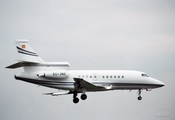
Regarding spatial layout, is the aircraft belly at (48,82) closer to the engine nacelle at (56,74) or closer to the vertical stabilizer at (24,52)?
the engine nacelle at (56,74)

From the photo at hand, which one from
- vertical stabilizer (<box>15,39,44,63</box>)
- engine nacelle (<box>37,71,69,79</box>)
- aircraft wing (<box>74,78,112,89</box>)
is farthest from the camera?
vertical stabilizer (<box>15,39,44,63</box>)

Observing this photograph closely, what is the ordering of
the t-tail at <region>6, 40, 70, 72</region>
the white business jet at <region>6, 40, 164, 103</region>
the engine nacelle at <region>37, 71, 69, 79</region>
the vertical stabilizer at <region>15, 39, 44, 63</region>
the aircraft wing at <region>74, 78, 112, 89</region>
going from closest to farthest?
the aircraft wing at <region>74, 78, 112, 89</region> → the engine nacelle at <region>37, 71, 69, 79</region> → the white business jet at <region>6, 40, 164, 103</region> → the t-tail at <region>6, 40, 70, 72</region> → the vertical stabilizer at <region>15, 39, 44, 63</region>

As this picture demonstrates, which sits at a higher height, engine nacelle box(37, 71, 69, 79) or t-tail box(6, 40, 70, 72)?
t-tail box(6, 40, 70, 72)

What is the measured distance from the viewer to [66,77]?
54.3 m

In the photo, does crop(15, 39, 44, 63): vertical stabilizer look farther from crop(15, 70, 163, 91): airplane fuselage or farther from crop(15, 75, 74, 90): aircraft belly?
crop(15, 75, 74, 90): aircraft belly

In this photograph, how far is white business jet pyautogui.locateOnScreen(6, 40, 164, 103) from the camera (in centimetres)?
5378

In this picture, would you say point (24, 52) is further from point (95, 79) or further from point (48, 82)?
point (95, 79)

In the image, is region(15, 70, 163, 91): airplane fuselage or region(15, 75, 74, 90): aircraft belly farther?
region(15, 70, 163, 91): airplane fuselage

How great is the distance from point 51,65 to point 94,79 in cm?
519

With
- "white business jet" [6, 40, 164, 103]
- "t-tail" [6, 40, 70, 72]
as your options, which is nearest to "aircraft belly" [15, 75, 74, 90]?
"white business jet" [6, 40, 164, 103]

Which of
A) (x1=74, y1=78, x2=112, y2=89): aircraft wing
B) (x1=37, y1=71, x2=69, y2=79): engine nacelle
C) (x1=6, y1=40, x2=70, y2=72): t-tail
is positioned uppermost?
(x1=6, y1=40, x2=70, y2=72): t-tail

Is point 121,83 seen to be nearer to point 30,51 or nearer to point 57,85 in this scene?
point 57,85

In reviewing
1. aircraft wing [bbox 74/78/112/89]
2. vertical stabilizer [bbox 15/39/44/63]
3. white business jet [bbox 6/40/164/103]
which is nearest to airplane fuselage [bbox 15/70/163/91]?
white business jet [bbox 6/40/164/103]

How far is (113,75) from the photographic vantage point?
55844 mm
